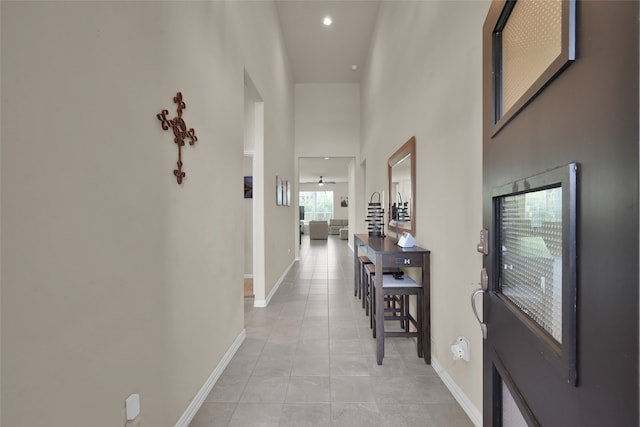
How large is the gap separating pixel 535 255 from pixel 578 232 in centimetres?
26

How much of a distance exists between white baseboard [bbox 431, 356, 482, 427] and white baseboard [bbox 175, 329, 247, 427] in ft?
5.25

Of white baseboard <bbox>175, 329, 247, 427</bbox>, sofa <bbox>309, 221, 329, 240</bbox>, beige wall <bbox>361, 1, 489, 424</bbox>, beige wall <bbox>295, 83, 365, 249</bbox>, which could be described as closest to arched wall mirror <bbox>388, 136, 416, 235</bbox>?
beige wall <bbox>361, 1, 489, 424</bbox>

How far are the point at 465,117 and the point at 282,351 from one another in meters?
2.27

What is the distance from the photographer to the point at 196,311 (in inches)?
72.4

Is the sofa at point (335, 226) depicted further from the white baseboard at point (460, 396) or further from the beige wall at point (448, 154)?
the white baseboard at point (460, 396)

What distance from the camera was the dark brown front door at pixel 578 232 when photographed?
1.35ft

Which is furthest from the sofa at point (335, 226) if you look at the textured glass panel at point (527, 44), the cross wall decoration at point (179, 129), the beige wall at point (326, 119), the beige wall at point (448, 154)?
the textured glass panel at point (527, 44)

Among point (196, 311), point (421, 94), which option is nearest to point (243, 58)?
point (421, 94)

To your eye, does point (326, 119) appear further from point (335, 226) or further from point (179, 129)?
point (335, 226)

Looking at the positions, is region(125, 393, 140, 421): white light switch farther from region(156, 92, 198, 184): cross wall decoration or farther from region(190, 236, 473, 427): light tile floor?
region(156, 92, 198, 184): cross wall decoration

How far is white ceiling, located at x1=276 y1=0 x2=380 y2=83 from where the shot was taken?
469cm

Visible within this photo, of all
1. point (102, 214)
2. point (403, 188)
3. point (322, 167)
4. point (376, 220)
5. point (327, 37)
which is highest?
point (327, 37)

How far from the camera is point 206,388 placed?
1952 mm

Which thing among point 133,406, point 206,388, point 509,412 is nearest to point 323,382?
point 206,388
